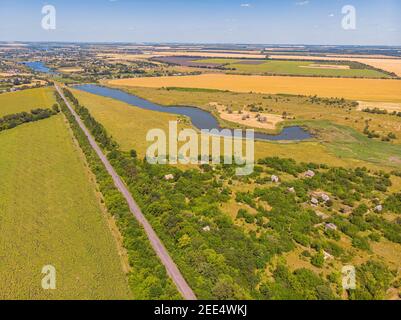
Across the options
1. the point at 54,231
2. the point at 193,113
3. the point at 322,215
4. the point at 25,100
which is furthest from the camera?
the point at 25,100

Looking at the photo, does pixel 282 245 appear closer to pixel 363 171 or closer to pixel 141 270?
pixel 141 270

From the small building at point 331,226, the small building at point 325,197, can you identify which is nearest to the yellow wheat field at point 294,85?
the small building at point 325,197

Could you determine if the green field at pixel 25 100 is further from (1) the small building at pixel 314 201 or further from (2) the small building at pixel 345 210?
(2) the small building at pixel 345 210

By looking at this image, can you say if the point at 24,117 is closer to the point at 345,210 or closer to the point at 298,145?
the point at 298,145

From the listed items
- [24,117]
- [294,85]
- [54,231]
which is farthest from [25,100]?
[294,85]

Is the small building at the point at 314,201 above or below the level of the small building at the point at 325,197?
below

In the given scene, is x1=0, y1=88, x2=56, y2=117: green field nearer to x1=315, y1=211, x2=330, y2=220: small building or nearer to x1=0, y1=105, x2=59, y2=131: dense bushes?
x1=0, y1=105, x2=59, y2=131: dense bushes
